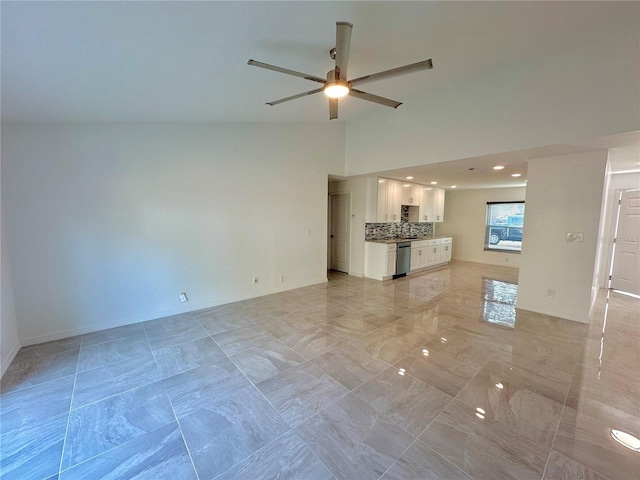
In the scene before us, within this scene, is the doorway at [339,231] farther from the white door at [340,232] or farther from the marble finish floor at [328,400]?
the marble finish floor at [328,400]

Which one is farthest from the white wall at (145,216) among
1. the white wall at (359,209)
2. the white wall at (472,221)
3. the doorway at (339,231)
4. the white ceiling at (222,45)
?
the white wall at (472,221)

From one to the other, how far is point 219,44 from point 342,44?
3.59ft

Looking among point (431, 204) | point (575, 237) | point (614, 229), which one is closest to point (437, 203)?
point (431, 204)

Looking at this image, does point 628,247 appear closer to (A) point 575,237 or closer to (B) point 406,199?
(A) point 575,237

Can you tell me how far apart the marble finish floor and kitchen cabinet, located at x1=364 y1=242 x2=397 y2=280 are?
221 cm

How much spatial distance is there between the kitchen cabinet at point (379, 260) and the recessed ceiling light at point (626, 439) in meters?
4.09

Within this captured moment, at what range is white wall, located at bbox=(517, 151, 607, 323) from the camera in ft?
11.1

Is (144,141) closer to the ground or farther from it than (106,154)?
farther from it

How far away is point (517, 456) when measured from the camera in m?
1.56

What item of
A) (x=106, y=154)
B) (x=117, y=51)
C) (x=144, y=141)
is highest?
(x=117, y=51)

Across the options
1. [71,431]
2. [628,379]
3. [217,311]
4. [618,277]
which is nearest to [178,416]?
[71,431]

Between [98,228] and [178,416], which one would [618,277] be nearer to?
[178,416]

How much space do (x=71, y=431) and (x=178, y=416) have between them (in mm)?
703

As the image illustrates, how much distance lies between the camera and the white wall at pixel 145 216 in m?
2.93
